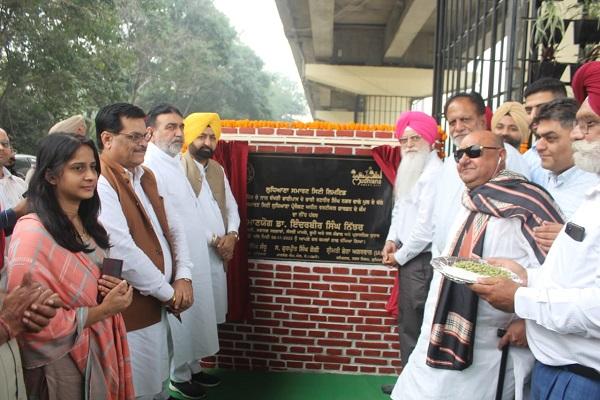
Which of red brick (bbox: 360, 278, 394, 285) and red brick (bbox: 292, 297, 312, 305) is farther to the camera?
red brick (bbox: 292, 297, 312, 305)

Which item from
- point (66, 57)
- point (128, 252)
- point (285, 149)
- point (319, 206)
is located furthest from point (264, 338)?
Result: point (66, 57)

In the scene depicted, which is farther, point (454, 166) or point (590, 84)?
point (454, 166)

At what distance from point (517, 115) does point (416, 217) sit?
3.08 feet

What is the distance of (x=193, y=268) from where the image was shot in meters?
3.52

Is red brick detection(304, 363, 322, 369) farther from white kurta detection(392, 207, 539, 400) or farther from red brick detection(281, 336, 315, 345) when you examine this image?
white kurta detection(392, 207, 539, 400)

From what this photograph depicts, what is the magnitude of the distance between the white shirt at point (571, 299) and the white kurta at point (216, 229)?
246 cm

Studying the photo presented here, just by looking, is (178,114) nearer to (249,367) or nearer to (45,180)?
(45,180)

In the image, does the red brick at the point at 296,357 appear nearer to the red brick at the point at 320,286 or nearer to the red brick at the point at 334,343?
the red brick at the point at 334,343

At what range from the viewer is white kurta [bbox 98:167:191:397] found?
8.29 ft

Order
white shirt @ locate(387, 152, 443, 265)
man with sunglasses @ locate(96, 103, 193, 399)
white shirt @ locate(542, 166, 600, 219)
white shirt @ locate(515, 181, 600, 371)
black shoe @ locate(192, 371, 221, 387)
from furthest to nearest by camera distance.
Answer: black shoe @ locate(192, 371, 221, 387), white shirt @ locate(387, 152, 443, 265), man with sunglasses @ locate(96, 103, 193, 399), white shirt @ locate(542, 166, 600, 219), white shirt @ locate(515, 181, 600, 371)

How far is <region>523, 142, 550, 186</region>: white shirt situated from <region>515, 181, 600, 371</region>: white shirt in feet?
4.46

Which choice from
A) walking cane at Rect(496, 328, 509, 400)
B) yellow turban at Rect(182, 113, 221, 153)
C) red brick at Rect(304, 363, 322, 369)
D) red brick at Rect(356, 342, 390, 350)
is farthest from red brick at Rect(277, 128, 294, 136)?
walking cane at Rect(496, 328, 509, 400)

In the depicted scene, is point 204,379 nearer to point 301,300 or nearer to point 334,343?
point 301,300

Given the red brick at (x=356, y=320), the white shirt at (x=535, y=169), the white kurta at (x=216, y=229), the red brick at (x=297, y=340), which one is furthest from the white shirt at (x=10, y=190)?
the white shirt at (x=535, y=169)
